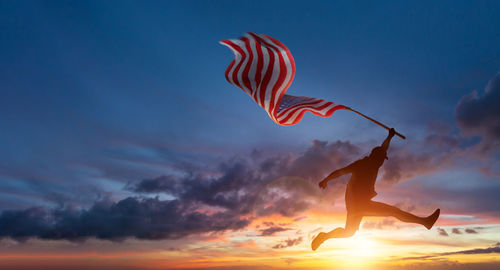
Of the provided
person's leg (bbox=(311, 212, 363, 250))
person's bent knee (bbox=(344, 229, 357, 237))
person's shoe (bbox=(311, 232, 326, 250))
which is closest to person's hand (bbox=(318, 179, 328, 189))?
person's leg (bbox=(311, 212, 363, 250))

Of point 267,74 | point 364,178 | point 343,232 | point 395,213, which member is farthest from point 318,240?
point 267,74

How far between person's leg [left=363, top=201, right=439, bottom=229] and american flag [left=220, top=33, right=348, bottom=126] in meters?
3.32

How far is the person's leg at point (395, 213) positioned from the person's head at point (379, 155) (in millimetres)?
1150

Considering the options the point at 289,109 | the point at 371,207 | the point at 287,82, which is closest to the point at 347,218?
the point at 371,207

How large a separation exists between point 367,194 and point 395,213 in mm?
972

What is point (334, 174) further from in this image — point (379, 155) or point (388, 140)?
point (388, 140)

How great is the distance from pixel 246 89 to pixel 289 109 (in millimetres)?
1625

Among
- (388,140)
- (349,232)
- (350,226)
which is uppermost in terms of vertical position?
(388,140)

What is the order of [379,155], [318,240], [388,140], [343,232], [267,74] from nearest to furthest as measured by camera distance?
[379,155] < [388,140] < [343,232] < [318,240] < [267,74]

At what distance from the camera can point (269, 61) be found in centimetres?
1166

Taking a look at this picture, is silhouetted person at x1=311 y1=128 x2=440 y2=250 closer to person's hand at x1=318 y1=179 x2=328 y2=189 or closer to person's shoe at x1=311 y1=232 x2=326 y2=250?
person's hand at x1=318 y1=179 x2=328 y2=189

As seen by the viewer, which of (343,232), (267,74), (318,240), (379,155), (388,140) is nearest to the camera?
(379,155)

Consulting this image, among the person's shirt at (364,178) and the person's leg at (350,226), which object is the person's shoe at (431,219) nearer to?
the person's shirt at (364,178)

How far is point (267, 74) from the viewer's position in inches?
465
